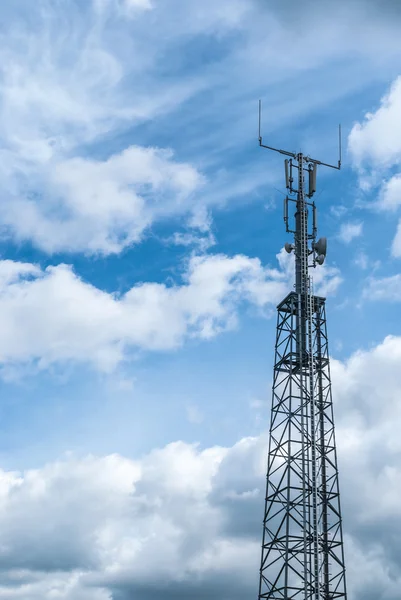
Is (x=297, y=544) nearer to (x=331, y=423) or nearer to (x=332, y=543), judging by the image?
(x=332, y=543)

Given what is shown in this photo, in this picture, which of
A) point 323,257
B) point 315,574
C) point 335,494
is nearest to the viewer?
point 315,574

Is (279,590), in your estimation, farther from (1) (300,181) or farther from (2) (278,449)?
(1) (300,181)

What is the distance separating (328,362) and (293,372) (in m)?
3.55

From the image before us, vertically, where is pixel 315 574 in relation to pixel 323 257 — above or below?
below

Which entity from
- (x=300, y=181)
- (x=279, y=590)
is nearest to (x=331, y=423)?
(x=279, y=590)

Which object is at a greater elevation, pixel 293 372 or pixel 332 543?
pixel 293 372

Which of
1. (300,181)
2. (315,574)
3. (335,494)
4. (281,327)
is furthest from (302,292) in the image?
(315,574)

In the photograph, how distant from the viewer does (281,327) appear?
3174 inches

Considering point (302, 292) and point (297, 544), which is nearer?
point (297, 544)

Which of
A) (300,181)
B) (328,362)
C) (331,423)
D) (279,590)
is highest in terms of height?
(300,181)

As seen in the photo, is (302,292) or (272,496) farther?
(302,292)

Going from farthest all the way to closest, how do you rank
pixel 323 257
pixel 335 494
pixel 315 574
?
pixel 323 257
pixel 335 494
pixel 315 574

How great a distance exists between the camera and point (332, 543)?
75.3 metres

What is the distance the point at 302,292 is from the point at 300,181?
11.4 m
